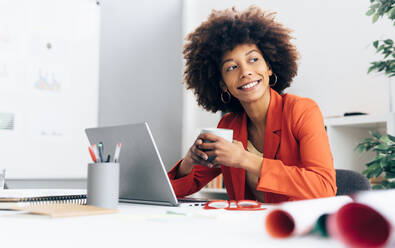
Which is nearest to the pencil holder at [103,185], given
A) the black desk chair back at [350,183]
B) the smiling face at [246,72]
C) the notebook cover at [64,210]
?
the notebook cover at [64,210]

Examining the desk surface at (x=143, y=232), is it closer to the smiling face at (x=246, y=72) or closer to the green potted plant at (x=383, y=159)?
the smiling face at (x=246, y=72)

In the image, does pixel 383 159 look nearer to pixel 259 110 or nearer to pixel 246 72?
pixel 259 110

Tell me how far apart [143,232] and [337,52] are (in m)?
2.37

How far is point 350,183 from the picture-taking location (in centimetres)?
140

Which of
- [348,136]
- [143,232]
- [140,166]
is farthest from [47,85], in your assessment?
[143,232]

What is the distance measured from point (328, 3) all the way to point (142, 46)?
141 cm

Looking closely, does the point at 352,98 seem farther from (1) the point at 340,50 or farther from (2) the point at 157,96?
(2) the point at 157,96

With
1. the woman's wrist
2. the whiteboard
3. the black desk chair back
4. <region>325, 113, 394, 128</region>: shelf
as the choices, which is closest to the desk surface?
the woman's wrist

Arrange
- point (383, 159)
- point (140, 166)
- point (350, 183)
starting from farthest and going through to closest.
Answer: point (383, 159)
point (350, 183)
point (140, 166)

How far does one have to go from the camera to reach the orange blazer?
1146mm

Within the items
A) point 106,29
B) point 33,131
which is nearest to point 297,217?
point 33,131

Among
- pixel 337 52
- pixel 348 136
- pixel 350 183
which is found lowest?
pixel 350 183

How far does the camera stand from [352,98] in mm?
2533

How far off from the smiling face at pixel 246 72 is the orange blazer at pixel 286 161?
0.24ft
